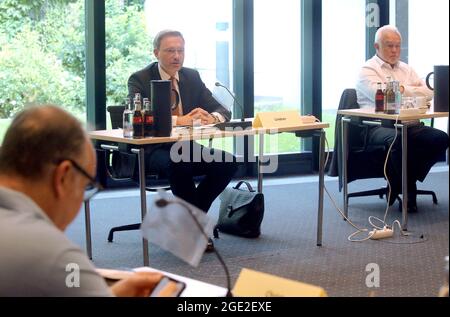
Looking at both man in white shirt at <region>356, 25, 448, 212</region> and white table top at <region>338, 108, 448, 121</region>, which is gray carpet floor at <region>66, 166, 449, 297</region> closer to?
man in white shirt at <region>356, 25, 448, 212</region>

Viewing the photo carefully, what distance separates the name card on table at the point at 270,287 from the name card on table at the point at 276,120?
3354 millimetres

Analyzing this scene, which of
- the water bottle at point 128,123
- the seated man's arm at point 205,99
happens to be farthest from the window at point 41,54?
the water bottle at point 128,123

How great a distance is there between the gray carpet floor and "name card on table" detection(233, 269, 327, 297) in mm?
2050

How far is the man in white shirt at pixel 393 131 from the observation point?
19.5 feet

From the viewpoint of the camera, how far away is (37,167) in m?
1.68

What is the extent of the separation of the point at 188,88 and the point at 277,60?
256 centimetres

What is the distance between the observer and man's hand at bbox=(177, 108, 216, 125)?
5.07 metres

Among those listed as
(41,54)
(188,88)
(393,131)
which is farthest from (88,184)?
(41,54)

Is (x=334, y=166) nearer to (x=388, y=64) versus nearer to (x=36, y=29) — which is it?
(x=388, y=64)

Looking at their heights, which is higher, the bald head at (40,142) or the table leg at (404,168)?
the bald head at (40,142)

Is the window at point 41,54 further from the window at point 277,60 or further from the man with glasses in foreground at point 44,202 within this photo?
the man with glasses in foreground at point 44,202

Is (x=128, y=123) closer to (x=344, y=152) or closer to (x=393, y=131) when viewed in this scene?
(x=344, y=152)

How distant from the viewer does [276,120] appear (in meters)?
5.08
